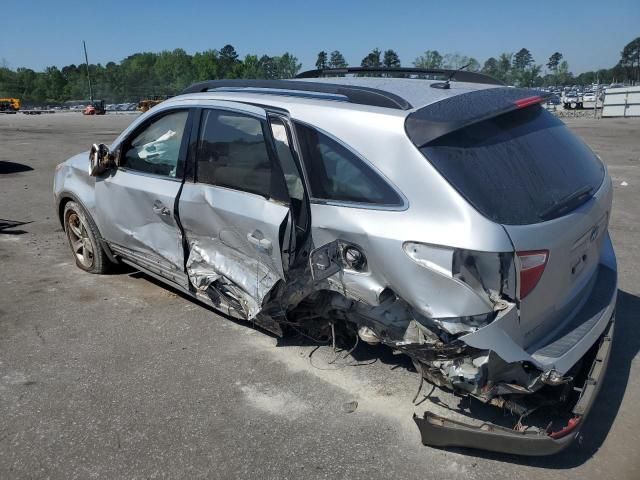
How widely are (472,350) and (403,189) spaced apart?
0.85 metres

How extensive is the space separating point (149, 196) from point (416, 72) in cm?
232

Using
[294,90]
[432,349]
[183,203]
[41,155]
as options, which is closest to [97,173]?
[183,203]

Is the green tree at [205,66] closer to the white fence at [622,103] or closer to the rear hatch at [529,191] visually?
the white fence at [622,103]

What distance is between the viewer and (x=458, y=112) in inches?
114

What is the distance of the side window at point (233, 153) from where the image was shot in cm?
350

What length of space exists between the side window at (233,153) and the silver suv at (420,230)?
1cm

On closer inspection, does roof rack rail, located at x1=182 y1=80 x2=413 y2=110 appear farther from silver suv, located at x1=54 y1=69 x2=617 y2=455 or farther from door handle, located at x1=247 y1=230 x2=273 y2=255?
door handle, located at x1=247 y1=230 x2=273 y2=255

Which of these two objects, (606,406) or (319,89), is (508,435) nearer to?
(606,406)

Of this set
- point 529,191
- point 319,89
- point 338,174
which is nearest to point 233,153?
point 319,89

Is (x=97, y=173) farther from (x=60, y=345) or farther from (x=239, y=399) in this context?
(x=239, y=399)

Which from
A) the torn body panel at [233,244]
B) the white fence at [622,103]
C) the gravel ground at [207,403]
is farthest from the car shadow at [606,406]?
the white fence at [622,103]

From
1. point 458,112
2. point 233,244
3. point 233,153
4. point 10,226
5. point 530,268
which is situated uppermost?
point 458,112

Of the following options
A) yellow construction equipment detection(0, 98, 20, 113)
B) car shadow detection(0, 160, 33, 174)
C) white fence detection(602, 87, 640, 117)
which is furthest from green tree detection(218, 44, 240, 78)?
car shadow detection(0, 160, 33, 174)

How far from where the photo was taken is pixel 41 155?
15523mm
